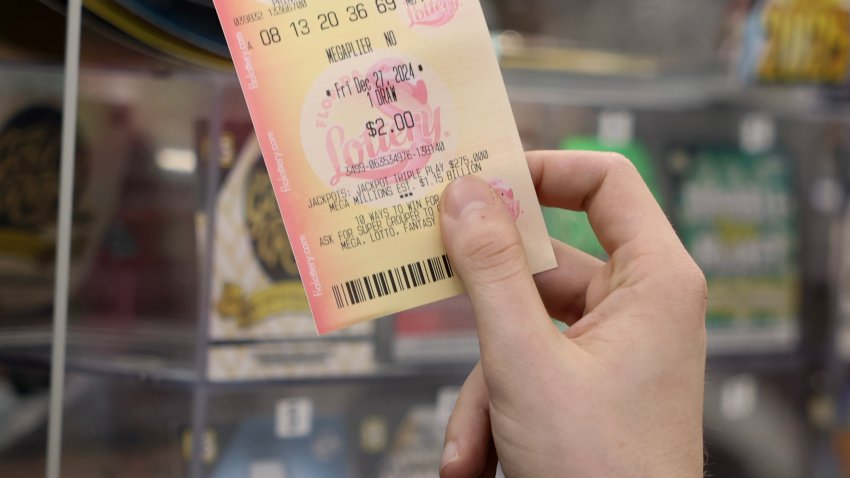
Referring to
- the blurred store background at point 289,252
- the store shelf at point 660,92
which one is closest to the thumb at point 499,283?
the blurred store background at point 289,252

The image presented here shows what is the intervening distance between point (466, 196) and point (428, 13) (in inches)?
5.9

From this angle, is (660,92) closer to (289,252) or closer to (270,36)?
(289,252)

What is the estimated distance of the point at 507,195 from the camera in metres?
0.59

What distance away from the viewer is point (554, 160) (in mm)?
694

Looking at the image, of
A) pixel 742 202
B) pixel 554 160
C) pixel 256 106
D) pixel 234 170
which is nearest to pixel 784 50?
pixel 742 202

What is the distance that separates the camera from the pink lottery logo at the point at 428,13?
22.8 inches

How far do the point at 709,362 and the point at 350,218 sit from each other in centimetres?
98

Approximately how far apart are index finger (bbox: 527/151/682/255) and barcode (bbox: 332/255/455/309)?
0.50ft

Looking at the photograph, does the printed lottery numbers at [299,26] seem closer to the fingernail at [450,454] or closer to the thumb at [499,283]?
the thumb at [499,283]

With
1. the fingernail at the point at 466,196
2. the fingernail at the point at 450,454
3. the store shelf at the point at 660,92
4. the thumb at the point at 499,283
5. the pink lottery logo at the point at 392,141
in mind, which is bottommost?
the fingernail at the point at 450,454

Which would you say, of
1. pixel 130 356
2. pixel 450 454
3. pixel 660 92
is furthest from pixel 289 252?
pixel 660 92

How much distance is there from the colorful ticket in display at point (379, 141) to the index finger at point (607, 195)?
0.10m

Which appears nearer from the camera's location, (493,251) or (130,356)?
(493,251)

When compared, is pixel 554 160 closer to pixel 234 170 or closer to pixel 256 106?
pixel 256 106
